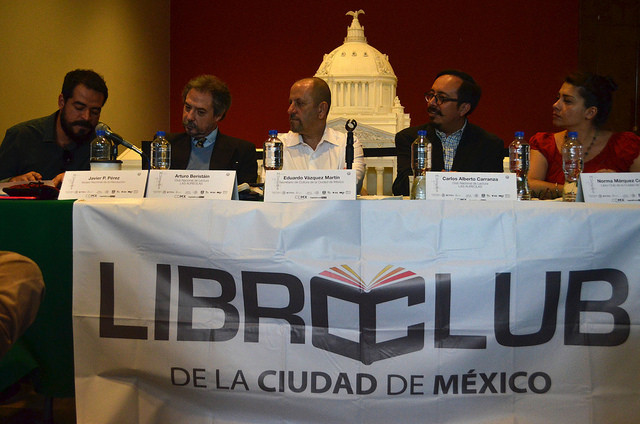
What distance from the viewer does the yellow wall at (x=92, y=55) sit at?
147 inches

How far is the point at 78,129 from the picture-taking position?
2.87 m

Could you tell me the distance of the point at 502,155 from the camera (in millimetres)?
2926

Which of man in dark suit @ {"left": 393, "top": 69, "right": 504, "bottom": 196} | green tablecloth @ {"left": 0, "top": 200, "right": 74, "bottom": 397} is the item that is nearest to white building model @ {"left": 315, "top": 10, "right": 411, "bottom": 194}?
man in dark suit @ {"left": 393, "top": 69, "right": 504, "bottom": 196}

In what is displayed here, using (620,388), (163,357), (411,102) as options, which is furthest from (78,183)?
(411,102)

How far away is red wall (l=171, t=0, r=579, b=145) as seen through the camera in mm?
5551

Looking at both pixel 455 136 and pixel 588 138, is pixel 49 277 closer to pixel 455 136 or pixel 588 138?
pixel 455 136

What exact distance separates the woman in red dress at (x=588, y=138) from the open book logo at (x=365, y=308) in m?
1.24

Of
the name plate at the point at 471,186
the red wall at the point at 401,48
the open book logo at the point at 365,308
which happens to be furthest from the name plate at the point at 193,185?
the red wall at the point at 401,48

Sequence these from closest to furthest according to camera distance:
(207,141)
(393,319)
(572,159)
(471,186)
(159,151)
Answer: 1. (393,319)
2. (471,186)
3. (572,159)
4. (159,151)
5. (207,141)

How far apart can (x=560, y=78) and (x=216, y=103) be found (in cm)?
374

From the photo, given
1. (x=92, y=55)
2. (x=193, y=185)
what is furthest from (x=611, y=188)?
(x=92, y=55)

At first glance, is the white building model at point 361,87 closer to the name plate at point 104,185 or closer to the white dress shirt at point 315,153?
the white dress shirt at point 315,153

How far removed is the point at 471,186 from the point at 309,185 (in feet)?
1.44

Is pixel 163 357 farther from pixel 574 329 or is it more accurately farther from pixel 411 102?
pixel 411 102
